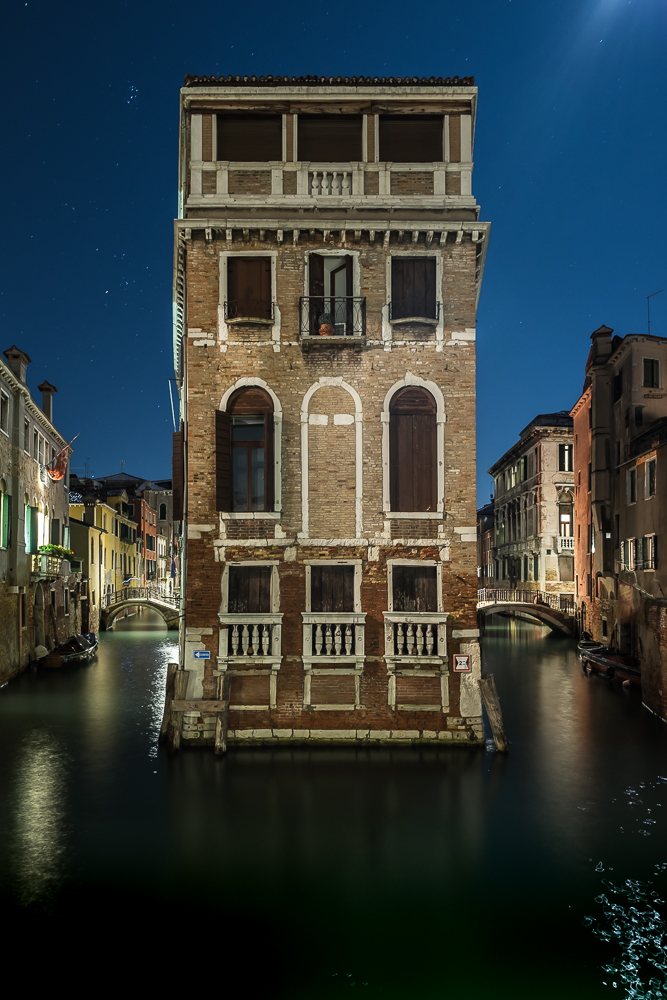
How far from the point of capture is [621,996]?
24.5ft

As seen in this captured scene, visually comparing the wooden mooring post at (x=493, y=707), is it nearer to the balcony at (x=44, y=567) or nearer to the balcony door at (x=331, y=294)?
the balcony door at (x=331, y=294)

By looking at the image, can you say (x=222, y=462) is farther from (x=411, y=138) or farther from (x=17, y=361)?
(x=17, y=361)

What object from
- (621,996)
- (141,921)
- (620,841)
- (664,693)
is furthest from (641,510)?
(141,921)

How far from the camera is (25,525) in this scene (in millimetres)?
28578

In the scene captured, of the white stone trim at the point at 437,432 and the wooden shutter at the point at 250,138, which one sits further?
the wooden shutter at the point at 250,138

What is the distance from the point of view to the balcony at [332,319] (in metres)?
15.5

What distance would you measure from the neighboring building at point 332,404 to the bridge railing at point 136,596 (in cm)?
3372

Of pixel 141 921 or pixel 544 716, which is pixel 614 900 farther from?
pixel 544 716

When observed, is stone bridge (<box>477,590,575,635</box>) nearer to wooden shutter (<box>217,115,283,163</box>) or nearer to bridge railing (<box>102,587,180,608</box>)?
bridge railing (<box>102,587,180,608</box>)

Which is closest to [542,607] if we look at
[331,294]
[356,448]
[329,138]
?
[356,448]

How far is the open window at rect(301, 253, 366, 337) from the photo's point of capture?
Result: 15.6 m

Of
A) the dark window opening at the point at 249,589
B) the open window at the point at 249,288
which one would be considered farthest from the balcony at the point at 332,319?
the dark window opening at the point at 249,589

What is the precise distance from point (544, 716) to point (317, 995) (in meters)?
15.2

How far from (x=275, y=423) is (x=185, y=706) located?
667 cm
